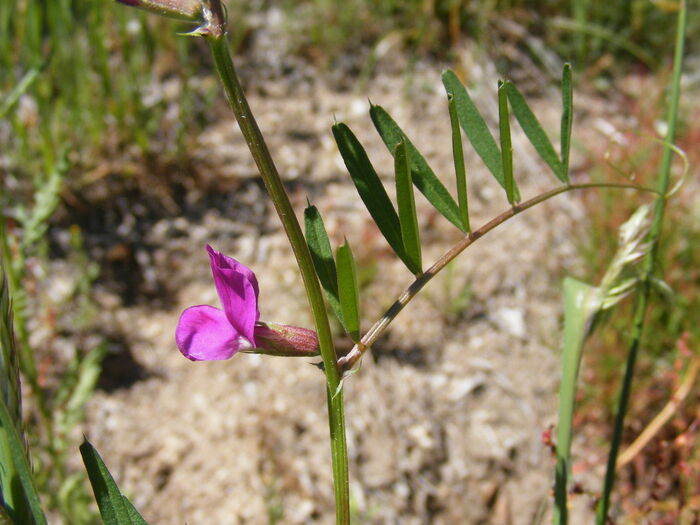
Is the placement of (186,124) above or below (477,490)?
above

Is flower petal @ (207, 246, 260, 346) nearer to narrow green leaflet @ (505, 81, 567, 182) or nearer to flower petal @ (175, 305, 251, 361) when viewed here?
flower petal @ (175, 305, 251, 361)

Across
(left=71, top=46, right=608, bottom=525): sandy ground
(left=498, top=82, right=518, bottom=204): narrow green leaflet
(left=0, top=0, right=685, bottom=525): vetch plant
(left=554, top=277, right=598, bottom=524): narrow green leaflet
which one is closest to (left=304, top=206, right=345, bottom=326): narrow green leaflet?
(left=0, top=0, right=685, bottom=525): vetch plant

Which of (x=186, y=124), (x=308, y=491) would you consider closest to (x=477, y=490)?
(x=308, y=491)

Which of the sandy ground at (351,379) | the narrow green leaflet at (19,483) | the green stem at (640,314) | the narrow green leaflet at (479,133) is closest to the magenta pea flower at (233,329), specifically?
the narrow green leaflet at (19,483)

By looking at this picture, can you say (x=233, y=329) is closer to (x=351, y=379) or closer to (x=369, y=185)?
(x=369, y=185)

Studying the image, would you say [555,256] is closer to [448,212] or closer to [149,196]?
[149,196]

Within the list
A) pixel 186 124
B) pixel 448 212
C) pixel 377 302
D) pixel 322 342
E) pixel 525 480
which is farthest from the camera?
pixel 186 124

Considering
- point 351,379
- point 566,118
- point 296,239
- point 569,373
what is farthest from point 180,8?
point 351,379
